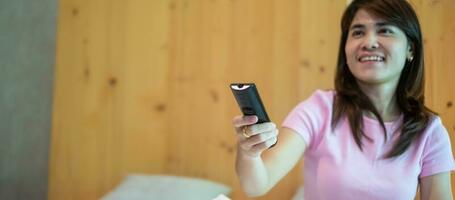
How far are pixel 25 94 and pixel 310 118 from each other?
4.15ft

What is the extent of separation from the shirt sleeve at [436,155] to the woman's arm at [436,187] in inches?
0.6

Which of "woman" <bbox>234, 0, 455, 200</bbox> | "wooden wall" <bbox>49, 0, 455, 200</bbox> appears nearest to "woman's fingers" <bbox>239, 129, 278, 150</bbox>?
"woman" <bbox>234, 0, 455, 200</bbox>

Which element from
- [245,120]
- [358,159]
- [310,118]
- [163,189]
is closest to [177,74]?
[163,189]

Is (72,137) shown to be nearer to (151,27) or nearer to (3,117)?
(3,117)

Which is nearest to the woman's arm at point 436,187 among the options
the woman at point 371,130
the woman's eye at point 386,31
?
the woman at point 371,130

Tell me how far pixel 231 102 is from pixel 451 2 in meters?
1.05

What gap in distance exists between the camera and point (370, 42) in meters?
0.96

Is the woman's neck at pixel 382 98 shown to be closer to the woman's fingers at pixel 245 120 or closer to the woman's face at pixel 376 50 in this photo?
the woman's face at pixel 376 50

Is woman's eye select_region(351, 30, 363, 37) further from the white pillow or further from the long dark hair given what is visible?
the white pillow

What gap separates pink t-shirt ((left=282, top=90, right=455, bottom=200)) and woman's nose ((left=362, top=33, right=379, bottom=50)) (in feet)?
0.52

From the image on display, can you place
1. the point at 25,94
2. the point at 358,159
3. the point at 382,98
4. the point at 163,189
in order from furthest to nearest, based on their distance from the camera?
the point at 25,94, the point at 163,189, the point at 382,98, the point at 358,159

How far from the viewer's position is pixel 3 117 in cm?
160

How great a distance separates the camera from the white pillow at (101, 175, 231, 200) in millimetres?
1358

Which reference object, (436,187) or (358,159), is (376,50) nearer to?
(358,159)
